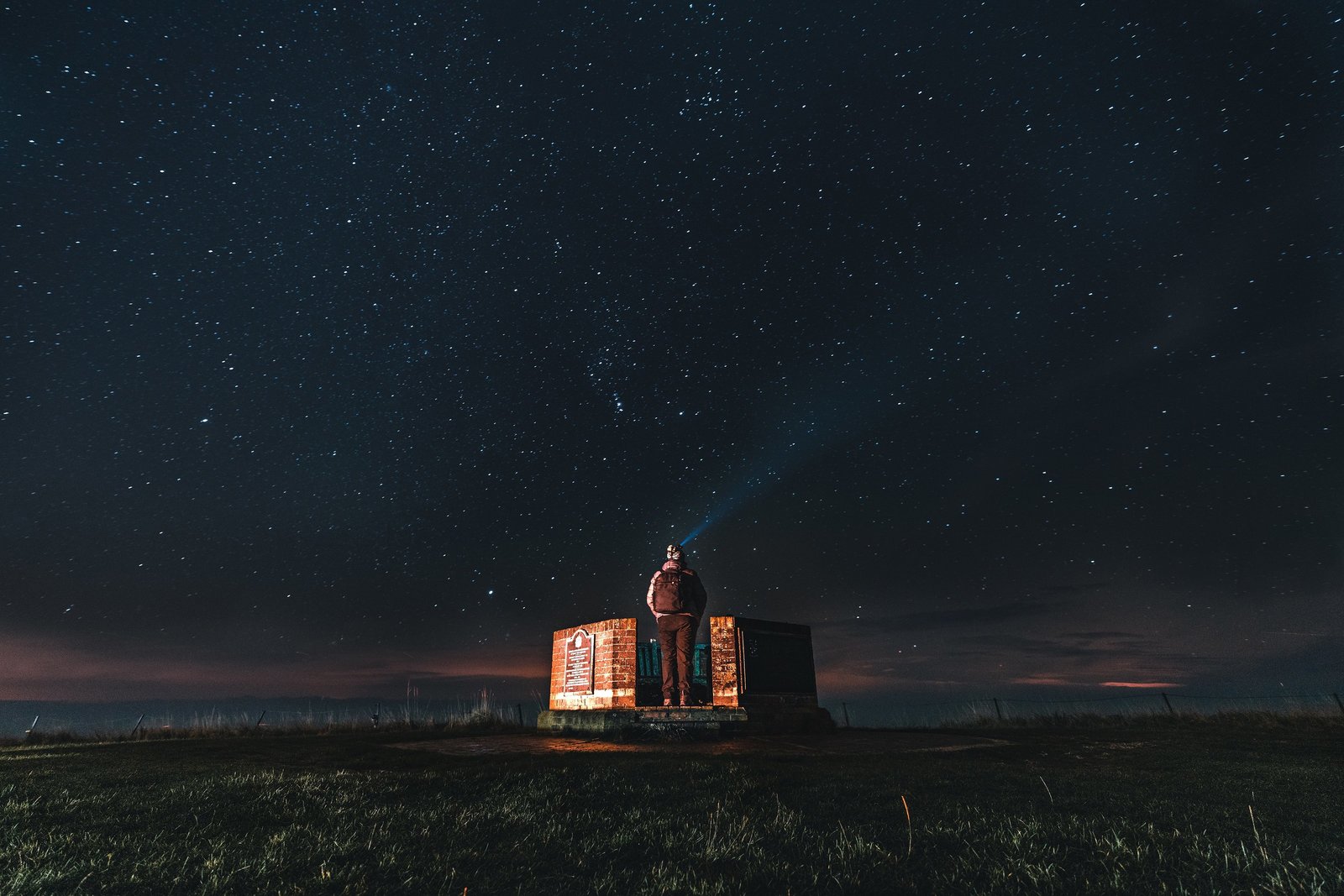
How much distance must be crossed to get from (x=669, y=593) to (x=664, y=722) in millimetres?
2660

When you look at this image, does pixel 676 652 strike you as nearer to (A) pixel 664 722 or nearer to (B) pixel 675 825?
(A) pixel 664 722

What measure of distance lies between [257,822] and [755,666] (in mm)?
11881

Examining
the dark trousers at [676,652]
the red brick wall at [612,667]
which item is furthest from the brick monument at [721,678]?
the dark trousers at [676,652]

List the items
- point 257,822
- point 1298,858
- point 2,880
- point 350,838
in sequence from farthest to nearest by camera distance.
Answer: point 257,822, point 350,838, point 1298,858, point 2,880

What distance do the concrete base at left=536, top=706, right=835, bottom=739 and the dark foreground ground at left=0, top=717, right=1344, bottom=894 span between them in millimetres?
3388

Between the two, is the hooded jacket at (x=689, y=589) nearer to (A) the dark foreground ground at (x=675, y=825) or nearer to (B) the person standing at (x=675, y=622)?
(B) the person standing at (x=675, y=622)

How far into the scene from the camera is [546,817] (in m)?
5.36

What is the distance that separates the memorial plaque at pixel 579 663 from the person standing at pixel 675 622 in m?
2.24

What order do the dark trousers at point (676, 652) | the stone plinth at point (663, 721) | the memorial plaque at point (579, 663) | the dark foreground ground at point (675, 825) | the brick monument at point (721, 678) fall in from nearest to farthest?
the dark foreground ground at point (675, 825) < the stone plinth at point (663, 721) < the dark trousers at point (676, 652) < the brick monument at point (721, 678) < the memorial plaque at point (579, 663)

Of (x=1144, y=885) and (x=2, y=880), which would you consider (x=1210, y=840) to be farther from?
(x=2, y=880)

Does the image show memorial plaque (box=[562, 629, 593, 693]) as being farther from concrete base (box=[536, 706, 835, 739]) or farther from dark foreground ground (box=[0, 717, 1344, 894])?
dark foreground ground (box=[0, 717, 1344, 894])

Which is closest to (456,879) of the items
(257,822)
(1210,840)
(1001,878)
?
(257,822)

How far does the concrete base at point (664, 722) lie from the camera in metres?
12.8

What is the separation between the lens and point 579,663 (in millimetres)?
16156
